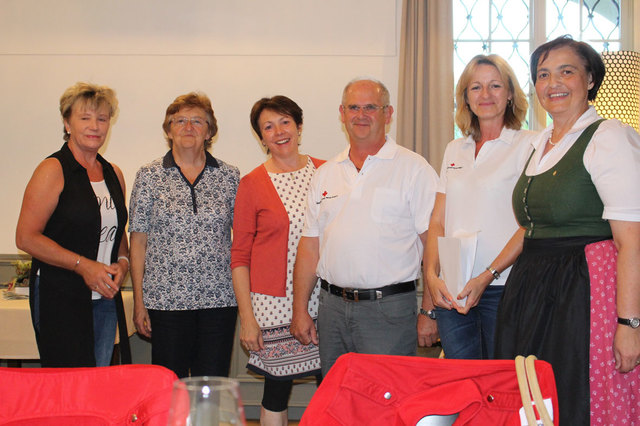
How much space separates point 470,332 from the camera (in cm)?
234

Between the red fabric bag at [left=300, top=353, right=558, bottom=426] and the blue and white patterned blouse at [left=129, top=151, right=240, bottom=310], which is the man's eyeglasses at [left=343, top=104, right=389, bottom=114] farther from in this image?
the red fabric bag at [left=300, top=353, right=558, bottom=426]

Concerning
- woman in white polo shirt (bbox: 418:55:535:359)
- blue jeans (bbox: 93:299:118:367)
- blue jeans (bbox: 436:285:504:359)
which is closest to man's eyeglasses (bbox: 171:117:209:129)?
blue jeans (bbox: 93:299:118:367)

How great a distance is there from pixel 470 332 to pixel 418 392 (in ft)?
3.57

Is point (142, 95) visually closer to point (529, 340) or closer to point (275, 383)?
point (275, 383)

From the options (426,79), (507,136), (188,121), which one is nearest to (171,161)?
(188,121)

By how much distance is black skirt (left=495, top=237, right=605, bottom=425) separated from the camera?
174 centimetres

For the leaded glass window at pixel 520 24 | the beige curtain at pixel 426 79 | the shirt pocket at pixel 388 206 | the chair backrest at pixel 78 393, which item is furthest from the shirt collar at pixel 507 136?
the leaded glass window at pixel 520 24

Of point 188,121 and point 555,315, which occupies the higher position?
point 188,121

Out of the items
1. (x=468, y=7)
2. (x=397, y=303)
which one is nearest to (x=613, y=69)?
(x=468, y=7)

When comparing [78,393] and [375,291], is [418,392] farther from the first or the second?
[375,291]

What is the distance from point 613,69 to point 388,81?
1501mm

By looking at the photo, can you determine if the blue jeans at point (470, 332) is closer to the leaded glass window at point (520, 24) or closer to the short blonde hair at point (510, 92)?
the short blonde hair at point (510, 92)

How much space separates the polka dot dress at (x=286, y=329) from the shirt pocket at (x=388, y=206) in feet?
1.48

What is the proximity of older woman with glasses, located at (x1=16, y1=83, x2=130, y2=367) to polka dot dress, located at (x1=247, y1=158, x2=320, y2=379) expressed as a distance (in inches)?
23.1
